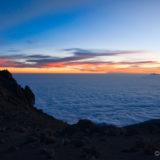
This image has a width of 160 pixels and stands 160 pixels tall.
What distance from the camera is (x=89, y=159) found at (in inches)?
264

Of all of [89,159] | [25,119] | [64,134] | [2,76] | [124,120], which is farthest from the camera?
[124,120]

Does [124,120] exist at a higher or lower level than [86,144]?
lower

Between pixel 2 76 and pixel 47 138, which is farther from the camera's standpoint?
pixel 2 76

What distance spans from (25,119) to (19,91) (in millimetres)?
11276

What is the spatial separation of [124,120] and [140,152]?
44.7 meters

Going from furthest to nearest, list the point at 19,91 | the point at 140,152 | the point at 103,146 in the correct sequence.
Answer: the point at 19,91 < the point at 103,146 < the point at 140,152

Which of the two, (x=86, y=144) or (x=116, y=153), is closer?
(x=116, y=153)

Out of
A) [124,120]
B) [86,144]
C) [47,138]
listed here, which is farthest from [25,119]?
[124,120]

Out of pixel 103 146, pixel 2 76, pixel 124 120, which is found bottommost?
pixel 124 120

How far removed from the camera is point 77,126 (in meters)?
12.7

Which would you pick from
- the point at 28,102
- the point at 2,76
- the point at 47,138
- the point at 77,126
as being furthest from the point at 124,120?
the point at 47,138

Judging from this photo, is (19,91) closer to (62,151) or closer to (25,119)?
(25,119)

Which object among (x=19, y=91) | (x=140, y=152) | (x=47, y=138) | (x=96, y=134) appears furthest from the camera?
(x=19, y=91)

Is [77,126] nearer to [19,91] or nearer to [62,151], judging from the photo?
[62,151]
